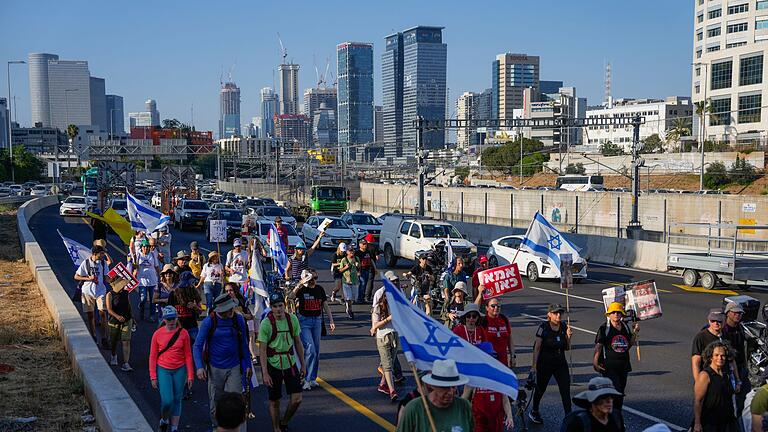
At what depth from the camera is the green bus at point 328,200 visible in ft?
174

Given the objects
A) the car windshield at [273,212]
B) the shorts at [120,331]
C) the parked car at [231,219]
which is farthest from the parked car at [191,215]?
the shorts at [120,331]

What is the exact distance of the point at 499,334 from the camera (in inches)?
363

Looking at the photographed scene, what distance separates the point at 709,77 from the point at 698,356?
8823 cm

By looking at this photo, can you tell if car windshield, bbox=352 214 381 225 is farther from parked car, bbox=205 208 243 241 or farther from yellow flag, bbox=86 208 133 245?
yellow flag, bbox=86 208 133 245

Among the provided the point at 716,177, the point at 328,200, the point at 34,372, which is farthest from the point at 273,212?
the point at 716,177

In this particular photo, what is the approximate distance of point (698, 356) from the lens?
8.23m

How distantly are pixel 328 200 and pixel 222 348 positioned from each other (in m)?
44.8

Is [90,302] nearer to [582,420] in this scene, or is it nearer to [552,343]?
[552,343]

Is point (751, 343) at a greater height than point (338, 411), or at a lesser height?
greater

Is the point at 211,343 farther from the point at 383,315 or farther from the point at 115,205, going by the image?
the point at 115,205

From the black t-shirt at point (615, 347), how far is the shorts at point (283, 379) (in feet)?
10.8

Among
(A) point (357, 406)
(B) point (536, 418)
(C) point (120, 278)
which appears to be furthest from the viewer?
(C) point (120, 278)

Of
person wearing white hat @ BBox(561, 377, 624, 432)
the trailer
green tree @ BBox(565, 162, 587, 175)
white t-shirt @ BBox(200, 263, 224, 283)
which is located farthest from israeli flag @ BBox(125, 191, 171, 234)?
green tree @ BBox(565, 162, 587, 175)

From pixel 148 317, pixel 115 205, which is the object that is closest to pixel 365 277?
pixel 148 317
